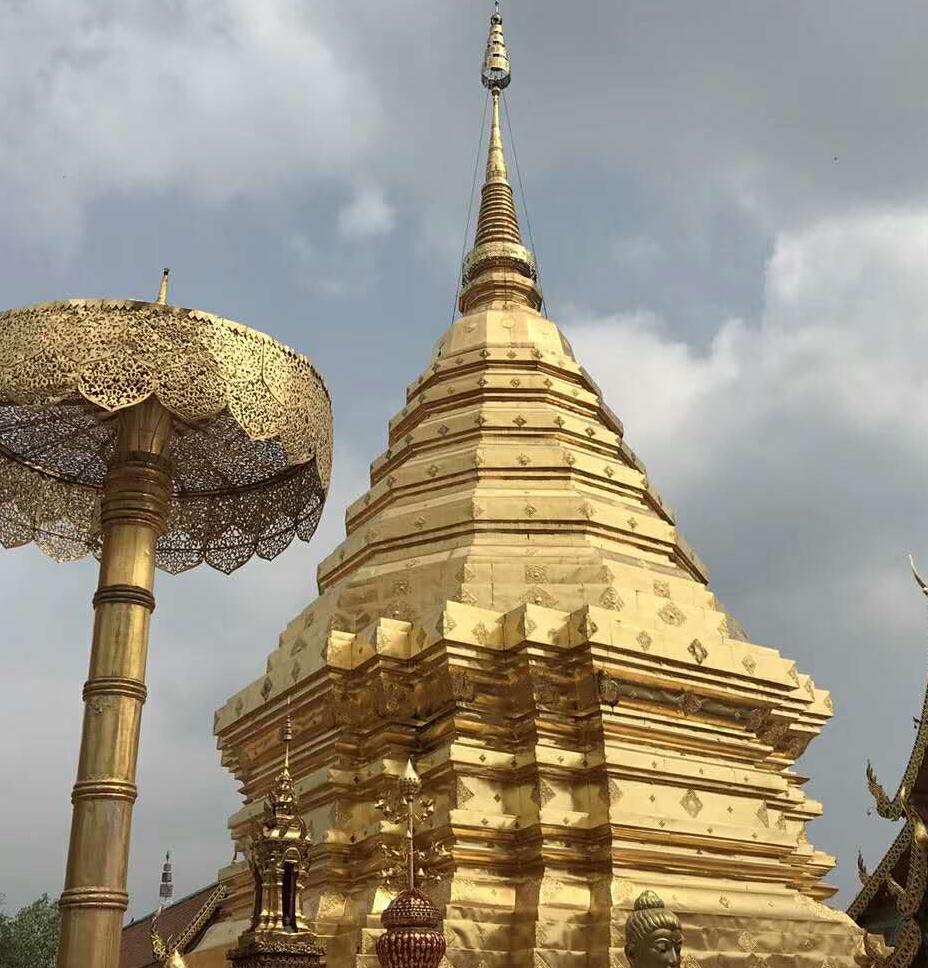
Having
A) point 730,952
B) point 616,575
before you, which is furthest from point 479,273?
point 730,952

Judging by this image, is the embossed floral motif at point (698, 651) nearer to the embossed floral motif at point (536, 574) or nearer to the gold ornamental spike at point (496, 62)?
the embossed floral motif at point (536, 574)

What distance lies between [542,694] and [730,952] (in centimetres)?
256

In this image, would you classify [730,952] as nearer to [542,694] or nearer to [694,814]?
[694,814]

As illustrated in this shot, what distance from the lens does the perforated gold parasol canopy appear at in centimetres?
773

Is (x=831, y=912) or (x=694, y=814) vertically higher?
(x=694, y=814)

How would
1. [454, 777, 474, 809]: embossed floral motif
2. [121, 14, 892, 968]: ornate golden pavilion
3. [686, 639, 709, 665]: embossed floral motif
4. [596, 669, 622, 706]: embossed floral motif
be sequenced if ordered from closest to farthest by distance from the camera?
[121, 14, 892, 968]: ornate golden pavilion → [454, 777, 474, 809]: embossed floral motif → [596, 669, 622, 706]: embossed floral motif → [686, 639, 709, 665]: embossed floral motif

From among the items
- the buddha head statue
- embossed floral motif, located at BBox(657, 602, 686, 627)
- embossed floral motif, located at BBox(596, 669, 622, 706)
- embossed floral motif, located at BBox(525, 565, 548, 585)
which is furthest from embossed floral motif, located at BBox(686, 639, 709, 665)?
the buddha head statue

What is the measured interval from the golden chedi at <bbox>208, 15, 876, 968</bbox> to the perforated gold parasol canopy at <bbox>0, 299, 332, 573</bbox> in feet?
Answer: 5.58

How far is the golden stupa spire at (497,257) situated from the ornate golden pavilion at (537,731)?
333cm

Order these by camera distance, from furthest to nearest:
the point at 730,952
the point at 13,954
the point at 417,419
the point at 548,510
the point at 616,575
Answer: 1. the point at 13,954
2. the point at 417,419
3. the point at 548,510
4. the point at 616,575
5. the point at 730,952

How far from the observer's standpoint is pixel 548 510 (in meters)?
12.5

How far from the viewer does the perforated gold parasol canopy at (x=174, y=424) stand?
7.73 metres

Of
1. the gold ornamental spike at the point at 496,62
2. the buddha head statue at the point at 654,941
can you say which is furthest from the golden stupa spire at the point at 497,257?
the buddha head statue at the point at 654,941

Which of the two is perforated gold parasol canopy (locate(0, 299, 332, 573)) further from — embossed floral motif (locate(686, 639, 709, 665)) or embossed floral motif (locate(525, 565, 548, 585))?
embossed floral motif (locate(686, 639, 709, 665))
